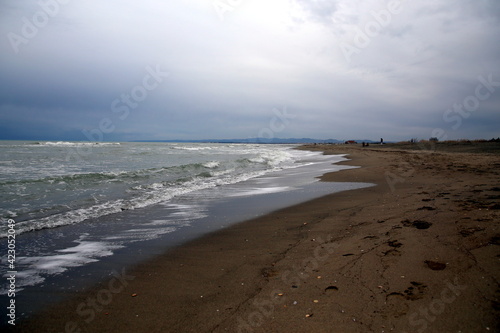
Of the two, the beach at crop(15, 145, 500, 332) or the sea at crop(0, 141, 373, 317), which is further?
the sea at crop(0, 141, 373, 317)

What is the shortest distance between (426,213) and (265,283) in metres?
4.20

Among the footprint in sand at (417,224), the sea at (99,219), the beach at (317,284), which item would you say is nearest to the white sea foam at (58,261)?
the sea at (99,219)

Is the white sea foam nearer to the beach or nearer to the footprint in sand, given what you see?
the beach

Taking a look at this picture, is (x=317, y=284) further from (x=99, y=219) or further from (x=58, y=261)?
(x=99, y=219)

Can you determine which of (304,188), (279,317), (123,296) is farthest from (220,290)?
(304,188)

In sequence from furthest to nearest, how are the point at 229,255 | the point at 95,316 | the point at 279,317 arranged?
1. the point at 229,255
2. the point at 95,316
3. the point at 279,317

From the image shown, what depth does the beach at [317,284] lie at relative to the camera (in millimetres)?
2680

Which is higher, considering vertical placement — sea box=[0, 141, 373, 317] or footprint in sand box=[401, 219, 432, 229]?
footprint in sand box=[401, 219, 432, 229]

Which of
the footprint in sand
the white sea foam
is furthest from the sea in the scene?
the footprint in sand

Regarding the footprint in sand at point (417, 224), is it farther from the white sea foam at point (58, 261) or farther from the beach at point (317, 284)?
the white sea foam at point (58, 261)

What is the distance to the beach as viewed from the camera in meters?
2.68

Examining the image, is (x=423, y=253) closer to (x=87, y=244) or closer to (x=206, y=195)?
(x=87, y=244)

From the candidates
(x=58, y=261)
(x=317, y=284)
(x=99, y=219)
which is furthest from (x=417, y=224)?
(x=99, y=219)

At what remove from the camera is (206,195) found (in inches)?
411
